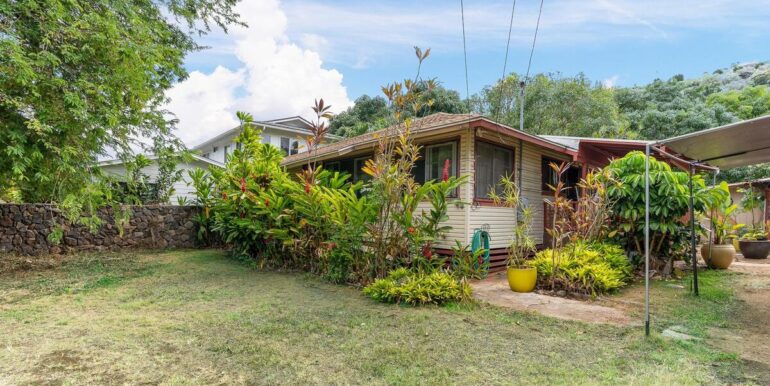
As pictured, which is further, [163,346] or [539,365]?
[163,346]

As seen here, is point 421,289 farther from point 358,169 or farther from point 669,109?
point 669,109

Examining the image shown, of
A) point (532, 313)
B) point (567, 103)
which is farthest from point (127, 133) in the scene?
point (567, 103)

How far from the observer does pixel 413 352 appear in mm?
3490

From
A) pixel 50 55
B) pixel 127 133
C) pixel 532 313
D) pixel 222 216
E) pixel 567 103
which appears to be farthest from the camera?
pixel 567 103

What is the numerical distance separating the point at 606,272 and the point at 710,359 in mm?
2610

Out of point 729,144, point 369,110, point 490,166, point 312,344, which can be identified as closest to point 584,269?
point 729,144

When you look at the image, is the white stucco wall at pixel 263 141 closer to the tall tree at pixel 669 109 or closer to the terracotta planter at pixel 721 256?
the terracotta planter at pixel 721 256

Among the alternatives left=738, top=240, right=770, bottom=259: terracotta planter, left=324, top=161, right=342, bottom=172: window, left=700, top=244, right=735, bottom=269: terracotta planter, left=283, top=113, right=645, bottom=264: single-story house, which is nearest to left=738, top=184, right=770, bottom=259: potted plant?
left=738, top=240, right=770, bottom=259: terracotta planter

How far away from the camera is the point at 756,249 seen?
9695 millimetres

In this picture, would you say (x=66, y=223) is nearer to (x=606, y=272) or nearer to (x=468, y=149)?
(x=468, y=149)

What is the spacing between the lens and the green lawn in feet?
9.93

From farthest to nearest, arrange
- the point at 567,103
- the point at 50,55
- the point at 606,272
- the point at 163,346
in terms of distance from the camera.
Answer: the point at 567,103, the point at 606,272, the point at 50,55, the point at 163,346

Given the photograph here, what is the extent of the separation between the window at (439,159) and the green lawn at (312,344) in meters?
3.17

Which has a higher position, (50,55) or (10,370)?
(50,55)
